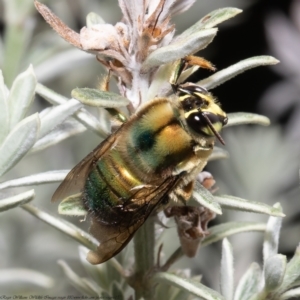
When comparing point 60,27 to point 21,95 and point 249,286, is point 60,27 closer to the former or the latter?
point 21,95

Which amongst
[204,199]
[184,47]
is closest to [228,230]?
[204,199]

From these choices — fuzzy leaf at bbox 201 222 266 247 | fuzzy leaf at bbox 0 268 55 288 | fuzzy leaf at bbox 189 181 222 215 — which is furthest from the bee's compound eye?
fuzzy leaf at bbox 0 268 55 288

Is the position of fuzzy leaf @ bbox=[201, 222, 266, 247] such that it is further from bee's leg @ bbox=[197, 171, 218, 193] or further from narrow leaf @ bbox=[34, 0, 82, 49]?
narrow leaf @ bbox=[34, 0, 82, 49]

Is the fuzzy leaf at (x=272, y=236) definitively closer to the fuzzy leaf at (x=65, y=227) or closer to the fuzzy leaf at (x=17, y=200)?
the fuzzy leaf at (x=65, y=227)

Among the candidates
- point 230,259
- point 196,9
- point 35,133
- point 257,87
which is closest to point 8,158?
point 35,133

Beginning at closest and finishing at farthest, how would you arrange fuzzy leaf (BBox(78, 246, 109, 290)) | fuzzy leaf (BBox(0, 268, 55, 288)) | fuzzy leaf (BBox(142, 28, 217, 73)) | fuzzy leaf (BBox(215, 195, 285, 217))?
fuzzy leaf (BBox(142, 28, 217, 73)) → fuzzy leaf (BBox(215, 195, 285, 217)) → fuzzy leaf (BBox(78, 246, 109, 290)) → fuzzy leaf (BBox(0, 268, 55, 288))

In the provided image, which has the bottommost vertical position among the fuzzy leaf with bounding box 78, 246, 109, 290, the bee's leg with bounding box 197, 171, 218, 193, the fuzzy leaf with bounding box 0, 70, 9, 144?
the fuzzy leaf with bounding box 78, 246, 109, 290
